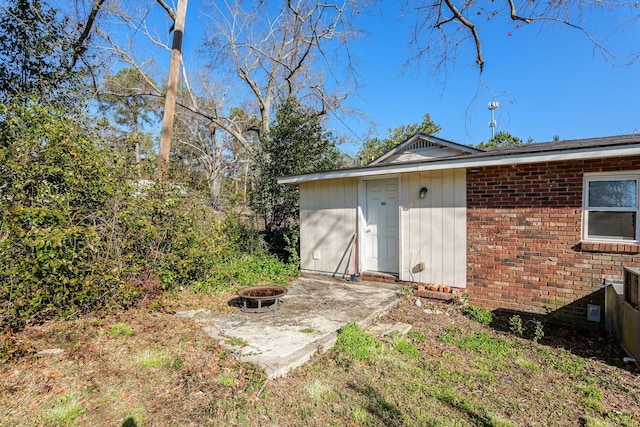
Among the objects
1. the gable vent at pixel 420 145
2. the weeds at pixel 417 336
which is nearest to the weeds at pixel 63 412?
the weeds at pixel 417 336

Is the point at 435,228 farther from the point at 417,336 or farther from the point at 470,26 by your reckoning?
the point at 470,26

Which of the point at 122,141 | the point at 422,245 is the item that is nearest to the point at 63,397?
the point at 122,141

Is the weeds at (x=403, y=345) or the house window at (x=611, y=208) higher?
the house window at (x=611, y=208)

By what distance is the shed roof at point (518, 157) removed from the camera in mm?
4336

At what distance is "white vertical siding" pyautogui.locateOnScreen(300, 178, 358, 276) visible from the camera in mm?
7363

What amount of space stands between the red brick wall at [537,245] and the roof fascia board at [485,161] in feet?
1.21

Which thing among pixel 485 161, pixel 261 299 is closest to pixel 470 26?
pixel 485 161

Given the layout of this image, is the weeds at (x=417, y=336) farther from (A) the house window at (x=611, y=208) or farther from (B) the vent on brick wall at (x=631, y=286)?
(A) the house window at (x=611, y=208)

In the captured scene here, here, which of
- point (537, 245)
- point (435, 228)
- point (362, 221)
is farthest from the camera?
point (362, 221)

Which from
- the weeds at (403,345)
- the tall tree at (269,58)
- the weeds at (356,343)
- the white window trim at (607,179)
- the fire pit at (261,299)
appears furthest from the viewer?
the tall tree at (269,58)

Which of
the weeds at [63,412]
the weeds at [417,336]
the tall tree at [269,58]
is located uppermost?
the tall tree at [269,58]

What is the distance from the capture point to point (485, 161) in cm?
528

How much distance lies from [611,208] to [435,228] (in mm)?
2560

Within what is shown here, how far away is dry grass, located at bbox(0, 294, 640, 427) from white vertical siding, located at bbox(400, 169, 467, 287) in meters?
1.84
